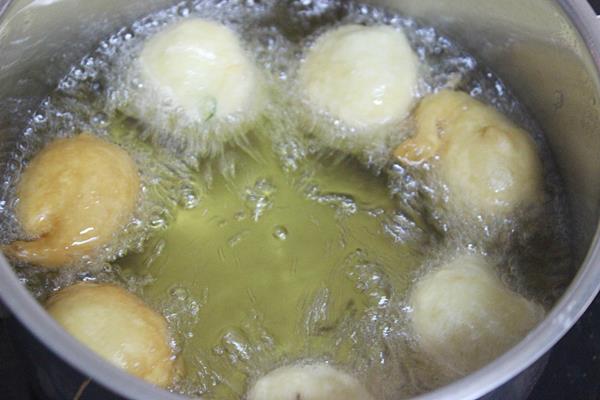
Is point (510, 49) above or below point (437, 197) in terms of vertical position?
→ above

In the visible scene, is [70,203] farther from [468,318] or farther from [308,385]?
[468,318]

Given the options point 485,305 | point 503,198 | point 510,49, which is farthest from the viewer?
point 510,49

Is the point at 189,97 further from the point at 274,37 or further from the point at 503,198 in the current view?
the point at 503,198

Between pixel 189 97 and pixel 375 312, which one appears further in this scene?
pixel 189 97

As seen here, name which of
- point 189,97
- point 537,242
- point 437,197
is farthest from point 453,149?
point 189,97

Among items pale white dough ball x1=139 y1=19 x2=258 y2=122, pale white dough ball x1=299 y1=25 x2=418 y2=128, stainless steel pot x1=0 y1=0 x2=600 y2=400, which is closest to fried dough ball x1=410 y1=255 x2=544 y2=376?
stainless steel pot x1=0 y1=0 x2=600 y2=400

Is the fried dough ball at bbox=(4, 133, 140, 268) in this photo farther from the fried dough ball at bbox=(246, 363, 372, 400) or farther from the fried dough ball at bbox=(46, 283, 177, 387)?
the fried dough ball at bbox=(246, 363, 372, 400)

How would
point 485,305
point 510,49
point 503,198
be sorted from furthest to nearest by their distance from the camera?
point 510,49 → point 503,198 → point 485,305
